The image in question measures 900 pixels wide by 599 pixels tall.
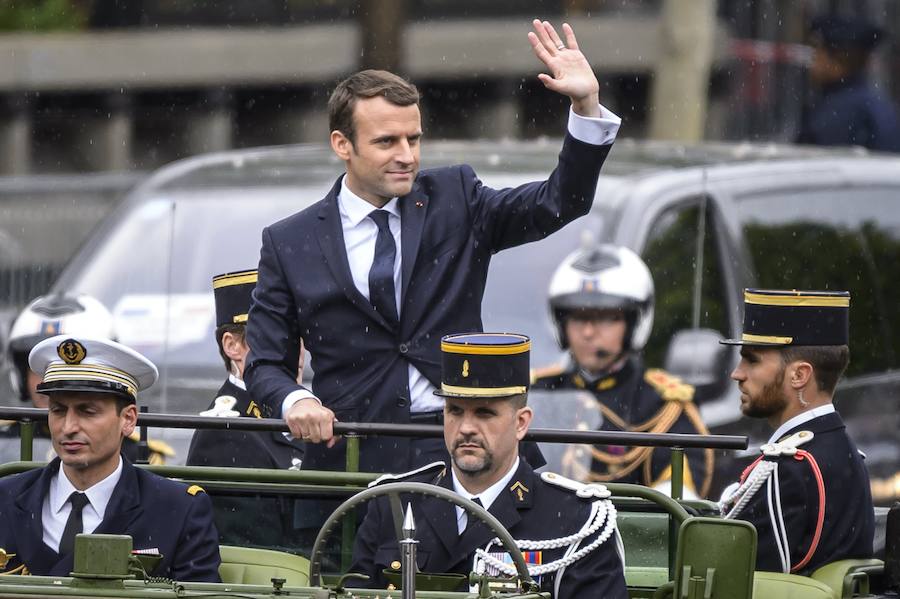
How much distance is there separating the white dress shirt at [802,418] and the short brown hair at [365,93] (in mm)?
1472

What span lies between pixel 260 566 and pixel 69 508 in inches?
22.6

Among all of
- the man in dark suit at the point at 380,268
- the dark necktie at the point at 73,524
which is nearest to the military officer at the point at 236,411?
the man in dark suit at the point at 380,268

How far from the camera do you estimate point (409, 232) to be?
677 cm

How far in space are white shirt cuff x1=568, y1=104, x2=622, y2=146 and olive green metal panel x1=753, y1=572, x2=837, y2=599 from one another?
131cm

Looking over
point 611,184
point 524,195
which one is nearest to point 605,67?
point 611,184

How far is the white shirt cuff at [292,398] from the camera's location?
6422 mm

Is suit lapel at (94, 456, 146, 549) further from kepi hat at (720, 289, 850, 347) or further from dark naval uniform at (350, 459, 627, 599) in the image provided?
kepi hat at (720, 289, 850, 347)

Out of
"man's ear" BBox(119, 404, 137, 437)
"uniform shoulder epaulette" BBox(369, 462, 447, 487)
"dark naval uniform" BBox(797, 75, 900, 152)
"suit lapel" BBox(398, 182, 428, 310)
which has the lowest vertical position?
"uniform shoulder epaulette" BBox(369, 462, 447, 487)

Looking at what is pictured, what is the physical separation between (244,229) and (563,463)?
79.2 inches

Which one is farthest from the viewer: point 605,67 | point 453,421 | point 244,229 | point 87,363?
point 605,67

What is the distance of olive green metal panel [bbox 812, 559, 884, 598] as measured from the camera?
614cm

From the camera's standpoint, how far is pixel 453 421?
605 cm

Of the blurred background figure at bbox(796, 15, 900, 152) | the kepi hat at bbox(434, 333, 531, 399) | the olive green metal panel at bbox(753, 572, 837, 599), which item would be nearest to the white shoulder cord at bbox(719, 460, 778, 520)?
the olive green metal panel at bbox(753, 572, 837, 599)

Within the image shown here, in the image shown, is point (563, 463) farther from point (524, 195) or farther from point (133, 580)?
point (133, 580)
